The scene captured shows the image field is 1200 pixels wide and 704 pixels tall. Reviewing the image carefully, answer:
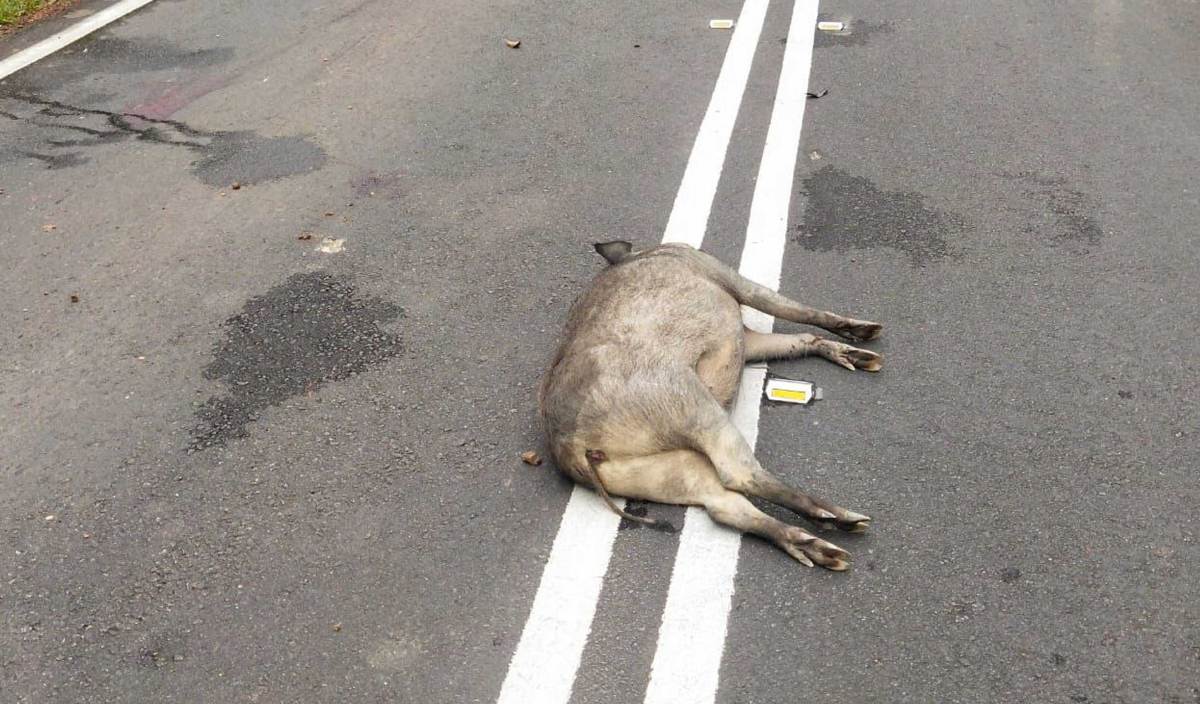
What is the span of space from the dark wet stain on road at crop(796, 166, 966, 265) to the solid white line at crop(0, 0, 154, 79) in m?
6.10

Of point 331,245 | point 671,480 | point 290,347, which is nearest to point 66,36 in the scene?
point 331,245

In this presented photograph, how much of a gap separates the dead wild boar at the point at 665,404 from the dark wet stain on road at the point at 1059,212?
5.52 feet

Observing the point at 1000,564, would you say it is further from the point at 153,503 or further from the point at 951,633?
the point at 153,503

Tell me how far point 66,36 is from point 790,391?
7.28 metres

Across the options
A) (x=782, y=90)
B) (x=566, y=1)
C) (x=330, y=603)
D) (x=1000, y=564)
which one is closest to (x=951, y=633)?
(x=1000, y=564)

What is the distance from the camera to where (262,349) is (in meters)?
5.24

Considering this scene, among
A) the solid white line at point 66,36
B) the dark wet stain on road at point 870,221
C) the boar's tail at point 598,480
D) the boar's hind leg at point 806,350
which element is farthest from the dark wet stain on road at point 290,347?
the solid white line at point 66,36

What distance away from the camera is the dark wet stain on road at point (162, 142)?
6977 millimetres

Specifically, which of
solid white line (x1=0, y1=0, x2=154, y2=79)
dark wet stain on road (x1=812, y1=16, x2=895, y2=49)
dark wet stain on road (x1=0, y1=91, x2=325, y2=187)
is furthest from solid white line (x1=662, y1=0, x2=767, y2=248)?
solid white line (x1=0, y1=0, x2=154, y2=79)

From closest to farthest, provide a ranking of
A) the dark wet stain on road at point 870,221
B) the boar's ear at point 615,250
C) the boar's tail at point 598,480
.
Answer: the boar's tail at point 598,480, the boar's ear at point 615,250, the dark wet stain on road at point 870,221

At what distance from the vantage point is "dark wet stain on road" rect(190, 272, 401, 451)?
4.84 meters

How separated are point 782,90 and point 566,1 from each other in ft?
8.89

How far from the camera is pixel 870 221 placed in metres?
6.08

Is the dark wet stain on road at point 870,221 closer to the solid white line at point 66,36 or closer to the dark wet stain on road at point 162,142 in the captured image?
the dark wet stain on road at point 162,142
